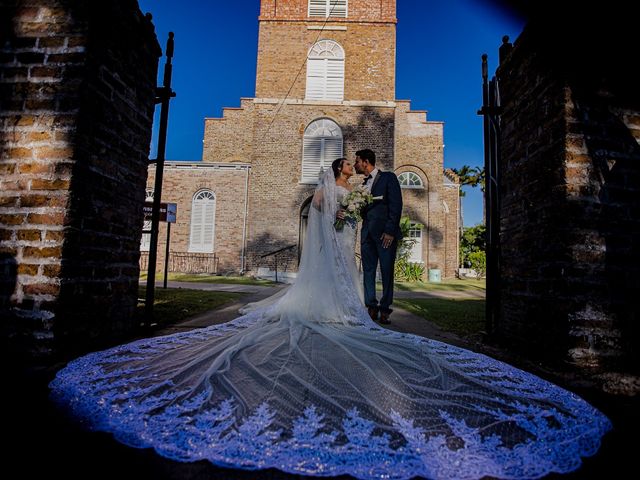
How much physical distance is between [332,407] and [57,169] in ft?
7.19

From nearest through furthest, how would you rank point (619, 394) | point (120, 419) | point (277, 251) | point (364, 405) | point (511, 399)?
1. point (120, 419)
2. point (364, 405)
3. point (511, 399)
4. point (619, 394)
5. point (277, 251)

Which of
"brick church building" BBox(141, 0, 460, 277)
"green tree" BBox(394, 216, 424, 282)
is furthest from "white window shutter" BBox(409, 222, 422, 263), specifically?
"brick church building" BBox(141, 0, 460, 277)

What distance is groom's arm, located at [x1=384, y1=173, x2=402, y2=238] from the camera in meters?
4.04

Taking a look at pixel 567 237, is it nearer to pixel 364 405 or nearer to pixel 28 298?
pixel 364 405

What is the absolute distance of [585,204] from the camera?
215 cm

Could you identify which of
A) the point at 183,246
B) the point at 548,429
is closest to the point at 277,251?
the point at 183,246

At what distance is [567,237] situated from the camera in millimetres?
2143

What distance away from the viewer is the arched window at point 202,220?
1534cm

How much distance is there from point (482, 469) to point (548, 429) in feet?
1.48

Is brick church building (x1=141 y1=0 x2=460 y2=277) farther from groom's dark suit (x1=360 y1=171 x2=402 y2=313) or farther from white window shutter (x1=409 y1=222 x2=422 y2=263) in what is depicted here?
groom's dark suit (x1=360 y1=171 x2=402 y2=313)

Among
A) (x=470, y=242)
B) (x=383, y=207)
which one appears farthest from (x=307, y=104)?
(x=470, y=242)

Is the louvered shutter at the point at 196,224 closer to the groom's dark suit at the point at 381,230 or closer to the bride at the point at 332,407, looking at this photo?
the groom's dark suit at the point at 381,230

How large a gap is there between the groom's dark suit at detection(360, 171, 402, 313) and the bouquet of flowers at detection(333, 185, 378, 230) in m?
0.11

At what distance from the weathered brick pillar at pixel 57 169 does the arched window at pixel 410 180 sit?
15684 mm
